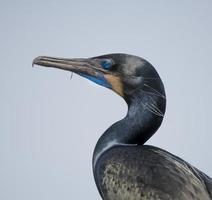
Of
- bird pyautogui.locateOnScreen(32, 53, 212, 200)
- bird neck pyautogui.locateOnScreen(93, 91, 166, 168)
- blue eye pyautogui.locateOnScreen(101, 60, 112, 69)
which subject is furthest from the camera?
blue eye pyautogui.locateOnScreen(101, 60, 112, 69)

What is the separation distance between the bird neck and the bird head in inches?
3.1

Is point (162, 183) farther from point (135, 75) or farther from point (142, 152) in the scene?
point (135, 75)

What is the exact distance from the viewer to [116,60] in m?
3.89

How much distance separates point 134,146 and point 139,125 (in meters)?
0.18

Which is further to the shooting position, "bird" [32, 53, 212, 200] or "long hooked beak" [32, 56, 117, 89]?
"long hooked beak" [32, 56, 117, 89]

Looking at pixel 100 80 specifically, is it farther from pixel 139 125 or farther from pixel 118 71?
pixel 139 125

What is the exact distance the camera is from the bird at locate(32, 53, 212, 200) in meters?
3.35

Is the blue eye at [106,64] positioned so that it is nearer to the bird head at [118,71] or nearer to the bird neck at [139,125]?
the bird head at [118,71]

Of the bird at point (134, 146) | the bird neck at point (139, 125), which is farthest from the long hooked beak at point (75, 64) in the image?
the bird neck at point (139, 125)

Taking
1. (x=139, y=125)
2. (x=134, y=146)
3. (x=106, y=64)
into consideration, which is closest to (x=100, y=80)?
(x=106, y=64)

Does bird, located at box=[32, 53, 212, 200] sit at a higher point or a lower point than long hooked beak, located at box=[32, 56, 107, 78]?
lower

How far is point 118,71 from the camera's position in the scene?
3.90m

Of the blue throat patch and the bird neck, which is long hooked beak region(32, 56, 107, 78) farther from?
the bird neck

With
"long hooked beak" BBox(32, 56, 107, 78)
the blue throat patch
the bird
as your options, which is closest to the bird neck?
the bird
